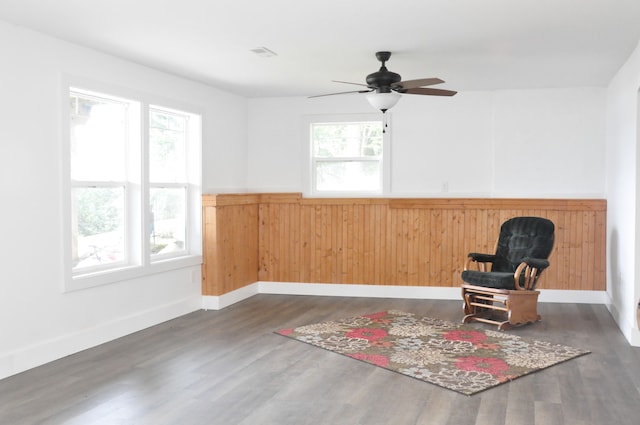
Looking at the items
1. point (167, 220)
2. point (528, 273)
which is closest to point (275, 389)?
point (167, 220)

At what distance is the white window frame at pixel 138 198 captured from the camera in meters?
4.71

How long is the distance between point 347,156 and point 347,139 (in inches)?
8.3

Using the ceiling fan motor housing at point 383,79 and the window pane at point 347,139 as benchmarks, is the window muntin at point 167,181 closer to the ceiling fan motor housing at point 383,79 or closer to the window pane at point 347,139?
the window pane at point 347,139

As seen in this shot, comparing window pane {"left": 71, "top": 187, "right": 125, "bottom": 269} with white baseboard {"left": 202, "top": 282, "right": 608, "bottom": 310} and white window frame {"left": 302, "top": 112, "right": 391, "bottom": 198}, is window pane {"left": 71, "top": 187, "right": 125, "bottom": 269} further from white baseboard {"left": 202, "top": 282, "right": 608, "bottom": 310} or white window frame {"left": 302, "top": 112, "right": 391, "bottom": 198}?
white window frame {"left": 302, "top": 112, "right": 391, "bottom": 198}

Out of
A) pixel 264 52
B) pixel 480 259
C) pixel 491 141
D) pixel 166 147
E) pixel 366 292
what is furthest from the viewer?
pixel 366 292

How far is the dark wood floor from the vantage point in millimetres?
3439

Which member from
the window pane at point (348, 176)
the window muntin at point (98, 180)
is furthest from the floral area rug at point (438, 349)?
the window pane at point (348, 176)

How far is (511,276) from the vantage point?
5695 mm

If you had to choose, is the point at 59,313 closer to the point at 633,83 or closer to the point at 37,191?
the point at 37,191

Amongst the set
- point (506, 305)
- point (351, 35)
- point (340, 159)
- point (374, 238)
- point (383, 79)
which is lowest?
point (506, 305)

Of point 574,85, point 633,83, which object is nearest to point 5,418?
point 633,83

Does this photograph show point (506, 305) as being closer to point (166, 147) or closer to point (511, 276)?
point (511, 276)

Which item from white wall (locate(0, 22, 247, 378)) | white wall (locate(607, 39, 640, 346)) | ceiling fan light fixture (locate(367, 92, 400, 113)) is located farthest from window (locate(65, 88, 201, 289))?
white wall (locate(607, 39, 640, 346))

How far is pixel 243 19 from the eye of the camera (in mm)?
4113
